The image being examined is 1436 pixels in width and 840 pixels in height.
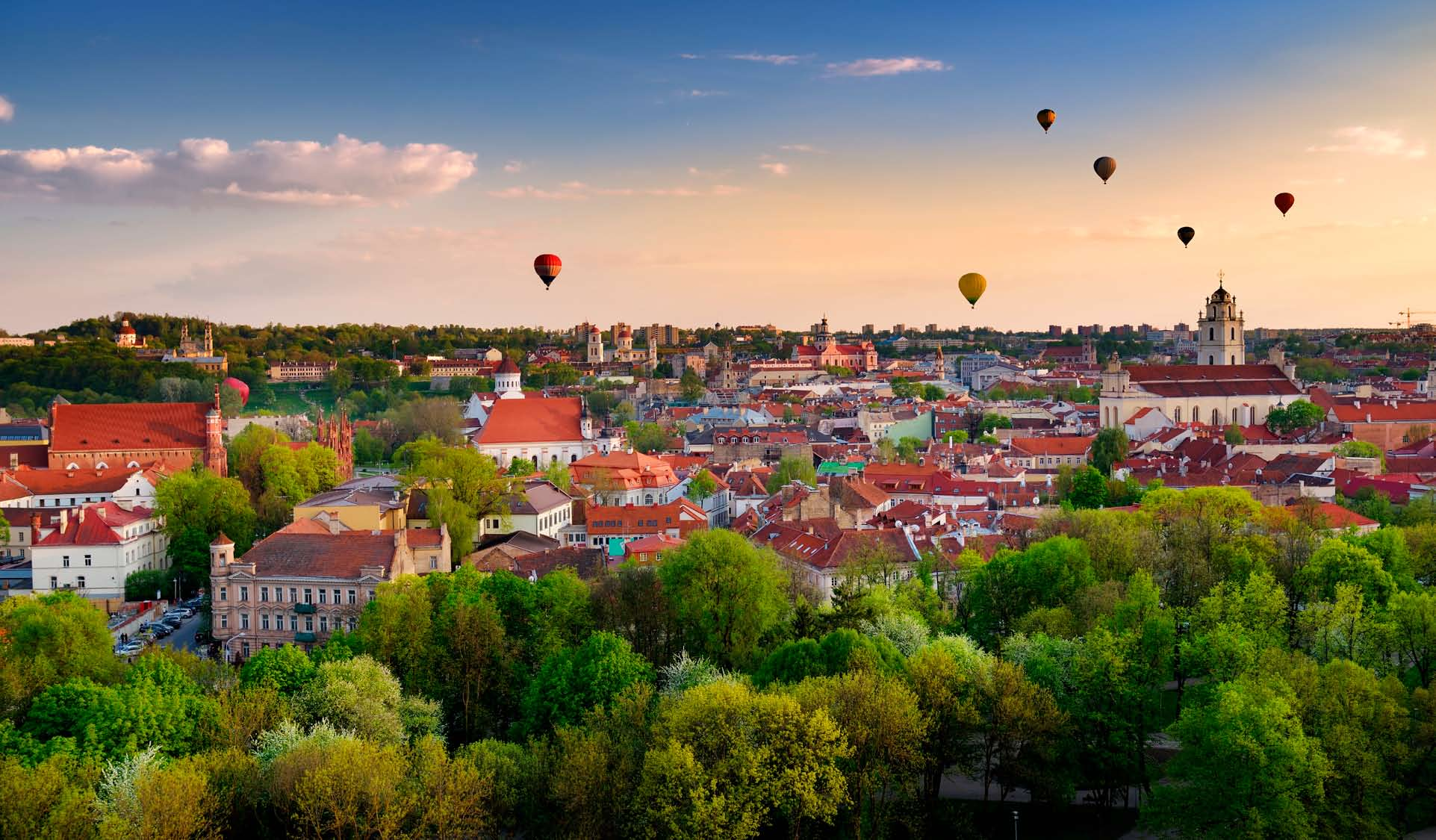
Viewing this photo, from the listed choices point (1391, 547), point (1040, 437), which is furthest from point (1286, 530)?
point (1040, 437)

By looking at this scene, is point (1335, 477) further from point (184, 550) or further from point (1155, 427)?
point (184, 550)

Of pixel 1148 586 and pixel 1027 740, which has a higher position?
pixel 1148 586

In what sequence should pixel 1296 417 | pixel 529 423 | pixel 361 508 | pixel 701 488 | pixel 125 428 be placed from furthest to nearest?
pixel 1296 417 → pixel 529 423 → pixel 125 428 → pixel 701 488 → pixel 361 508

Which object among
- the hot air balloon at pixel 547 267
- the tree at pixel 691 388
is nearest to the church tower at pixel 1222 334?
the tree at pixel 691 388

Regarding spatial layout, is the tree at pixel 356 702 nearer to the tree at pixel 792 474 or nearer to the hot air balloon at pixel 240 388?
the tree at pixel 792 474

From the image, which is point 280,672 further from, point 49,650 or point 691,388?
point 691,388

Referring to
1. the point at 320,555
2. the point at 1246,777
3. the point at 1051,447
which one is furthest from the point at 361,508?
the point at 1051,447
